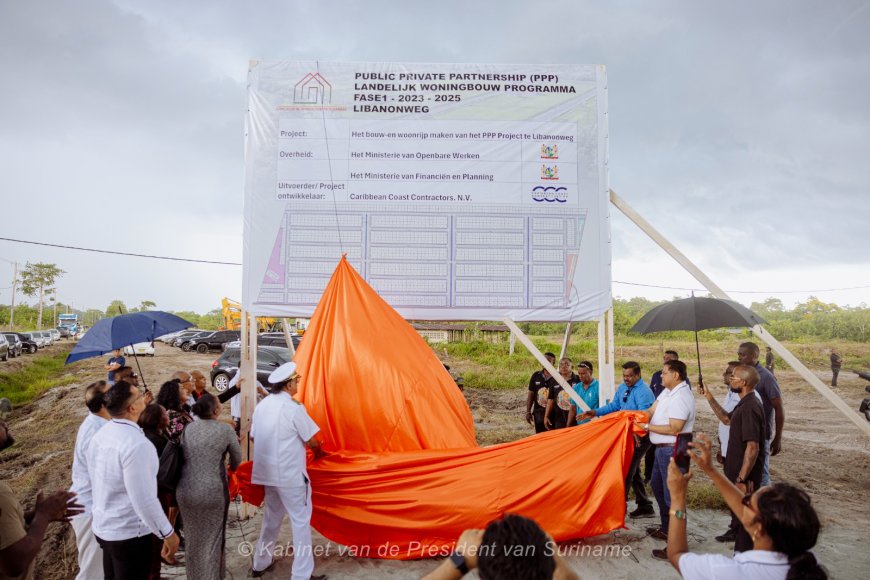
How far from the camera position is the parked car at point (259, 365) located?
14.2 meters

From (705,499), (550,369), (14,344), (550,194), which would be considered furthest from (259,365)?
(14,344)

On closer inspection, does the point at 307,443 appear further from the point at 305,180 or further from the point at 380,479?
the point at 305,180

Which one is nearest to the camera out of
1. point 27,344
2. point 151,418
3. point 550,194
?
point 151,418

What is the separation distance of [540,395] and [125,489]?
517 cm

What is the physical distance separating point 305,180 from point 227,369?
422 inches

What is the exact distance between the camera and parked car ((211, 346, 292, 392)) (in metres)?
14.2

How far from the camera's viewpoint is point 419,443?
14.6 ft

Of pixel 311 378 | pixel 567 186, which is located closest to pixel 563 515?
pixel 311 378

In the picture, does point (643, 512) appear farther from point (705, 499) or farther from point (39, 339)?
point (39, 339)

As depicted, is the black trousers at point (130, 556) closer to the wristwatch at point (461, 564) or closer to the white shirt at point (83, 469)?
the white shirt at point (83, 469)

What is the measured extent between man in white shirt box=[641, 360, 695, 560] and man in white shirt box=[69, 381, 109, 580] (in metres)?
4.13

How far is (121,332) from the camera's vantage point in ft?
16.3

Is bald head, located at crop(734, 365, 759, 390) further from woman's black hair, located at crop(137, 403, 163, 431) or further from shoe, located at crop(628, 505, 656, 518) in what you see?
woman's black hair, located at crop(137, 403, 163, 431)

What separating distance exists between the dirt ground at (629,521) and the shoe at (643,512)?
11 cm
